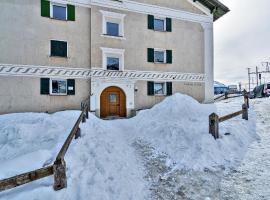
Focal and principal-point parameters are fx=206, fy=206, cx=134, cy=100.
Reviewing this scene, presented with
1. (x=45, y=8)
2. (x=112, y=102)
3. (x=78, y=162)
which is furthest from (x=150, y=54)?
(x=78, y=162)

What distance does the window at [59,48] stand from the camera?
1445 centimetres

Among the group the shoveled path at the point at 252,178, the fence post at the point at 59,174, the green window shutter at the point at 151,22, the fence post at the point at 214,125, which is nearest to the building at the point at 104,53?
the green window shutter at the point at 151,22

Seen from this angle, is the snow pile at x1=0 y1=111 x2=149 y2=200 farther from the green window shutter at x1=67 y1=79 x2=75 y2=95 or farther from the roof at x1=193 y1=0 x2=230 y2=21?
the roof at x1=193 y1=0 x2=230 y2=21

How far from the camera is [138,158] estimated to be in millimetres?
7316

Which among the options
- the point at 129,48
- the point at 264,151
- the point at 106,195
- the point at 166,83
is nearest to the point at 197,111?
the point at 166,83

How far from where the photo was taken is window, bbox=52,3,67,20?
14.8 meters

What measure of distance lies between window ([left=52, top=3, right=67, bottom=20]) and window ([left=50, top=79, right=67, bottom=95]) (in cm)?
455

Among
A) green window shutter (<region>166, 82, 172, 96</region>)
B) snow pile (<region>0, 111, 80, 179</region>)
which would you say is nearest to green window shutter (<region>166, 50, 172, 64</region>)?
green window shutter (<region>166, 82, 172, 96</region>)

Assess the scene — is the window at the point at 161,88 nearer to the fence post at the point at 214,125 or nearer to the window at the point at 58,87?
the window at the point at 58,87

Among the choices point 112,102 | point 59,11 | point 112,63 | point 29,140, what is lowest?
point 29,140

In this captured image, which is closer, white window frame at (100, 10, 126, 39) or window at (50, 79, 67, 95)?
window at (50, 79, 67, 95)

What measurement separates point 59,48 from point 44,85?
112 inches

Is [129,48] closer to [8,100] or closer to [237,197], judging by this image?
[8,100]

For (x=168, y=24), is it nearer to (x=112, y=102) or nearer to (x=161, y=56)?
(x=161, y=56)
